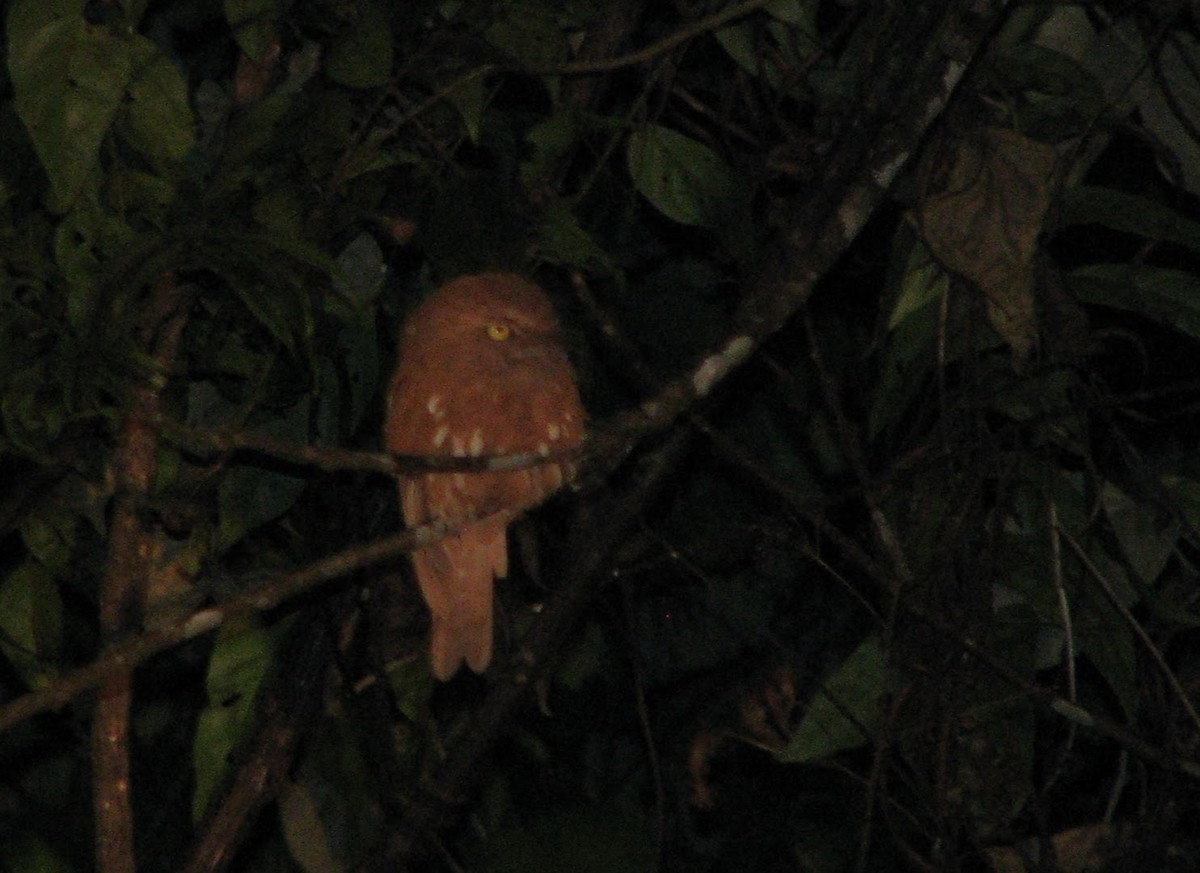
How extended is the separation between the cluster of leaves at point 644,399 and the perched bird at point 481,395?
0.26 ft

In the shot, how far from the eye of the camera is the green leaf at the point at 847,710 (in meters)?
2.48

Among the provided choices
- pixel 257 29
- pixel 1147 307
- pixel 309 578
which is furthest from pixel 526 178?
pixel 309 578

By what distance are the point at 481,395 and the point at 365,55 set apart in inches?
20.6

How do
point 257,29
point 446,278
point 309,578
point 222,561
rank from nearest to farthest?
point 309,578, point 257,29, point 446,278, point 222,561

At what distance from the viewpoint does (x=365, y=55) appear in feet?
8.21

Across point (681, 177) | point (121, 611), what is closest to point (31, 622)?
point (121, 611)

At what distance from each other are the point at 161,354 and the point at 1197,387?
1426 mm

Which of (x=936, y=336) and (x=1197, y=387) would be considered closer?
(x=1197, y=387)

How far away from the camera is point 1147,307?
246 centimetres


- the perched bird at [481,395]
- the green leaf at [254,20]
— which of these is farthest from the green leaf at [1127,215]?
the green leaf at [254,20]

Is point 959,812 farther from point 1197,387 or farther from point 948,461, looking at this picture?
point 1197,387

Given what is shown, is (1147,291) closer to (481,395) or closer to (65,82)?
(481,395)

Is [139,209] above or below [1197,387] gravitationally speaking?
below

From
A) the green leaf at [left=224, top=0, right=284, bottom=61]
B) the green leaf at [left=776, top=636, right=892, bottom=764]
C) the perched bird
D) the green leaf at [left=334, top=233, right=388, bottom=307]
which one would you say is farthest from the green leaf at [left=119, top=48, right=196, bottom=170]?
the green leaf at [left=776, top=636, right=892, bottom=764]
